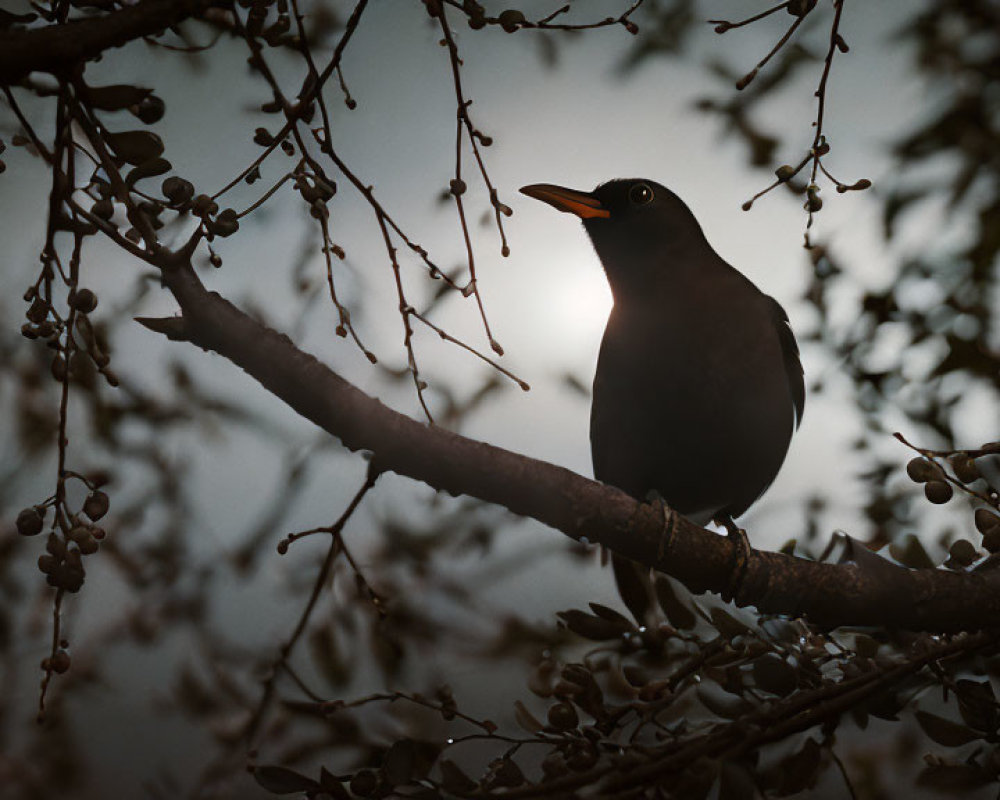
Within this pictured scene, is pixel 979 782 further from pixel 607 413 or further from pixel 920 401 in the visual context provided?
pixel 607 413

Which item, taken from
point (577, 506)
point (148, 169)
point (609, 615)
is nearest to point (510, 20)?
point (148, 169)

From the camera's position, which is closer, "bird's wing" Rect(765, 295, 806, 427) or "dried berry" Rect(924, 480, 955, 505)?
"dried berry" Rect(924, 480, 955, 505)

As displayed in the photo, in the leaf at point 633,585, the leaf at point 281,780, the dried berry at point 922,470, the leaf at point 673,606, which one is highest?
the dried berry at point 922,470

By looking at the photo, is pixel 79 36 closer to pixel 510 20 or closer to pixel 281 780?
pixel 510 20

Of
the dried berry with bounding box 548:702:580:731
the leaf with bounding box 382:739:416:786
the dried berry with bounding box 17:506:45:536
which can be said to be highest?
the dried berry with bounding box 17:506:45:536

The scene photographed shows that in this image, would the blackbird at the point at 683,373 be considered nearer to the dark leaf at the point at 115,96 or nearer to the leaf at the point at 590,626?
the leaf at the point at 590,626

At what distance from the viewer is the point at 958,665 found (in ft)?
Result: 3.27

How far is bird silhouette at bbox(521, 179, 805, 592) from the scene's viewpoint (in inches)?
60.6

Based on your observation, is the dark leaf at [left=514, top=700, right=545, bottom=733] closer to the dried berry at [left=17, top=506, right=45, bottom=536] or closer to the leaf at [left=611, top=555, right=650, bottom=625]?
the leaf at [left=611, top=555, right=650, bottom=625]

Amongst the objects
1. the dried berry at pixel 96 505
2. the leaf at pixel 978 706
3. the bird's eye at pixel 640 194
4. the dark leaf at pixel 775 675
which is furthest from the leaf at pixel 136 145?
the bird's eye at pixel 640 194

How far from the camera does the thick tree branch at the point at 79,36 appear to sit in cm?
80

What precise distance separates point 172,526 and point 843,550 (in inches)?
41.0

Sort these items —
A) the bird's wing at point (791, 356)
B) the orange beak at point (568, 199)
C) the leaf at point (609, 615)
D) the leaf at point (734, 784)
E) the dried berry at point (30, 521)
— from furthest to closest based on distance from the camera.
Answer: the bird's wing at point (791, 356) < the orange beak at point (568, 199) < the leaf at point (609, 615) < the dried berry at point (30, 521) < the leaf at point (734, 784)

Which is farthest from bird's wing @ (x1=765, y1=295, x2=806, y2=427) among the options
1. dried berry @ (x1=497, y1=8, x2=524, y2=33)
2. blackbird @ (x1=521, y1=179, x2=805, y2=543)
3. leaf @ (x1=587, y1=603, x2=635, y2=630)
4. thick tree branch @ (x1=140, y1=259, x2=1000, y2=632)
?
dried berry @ (x1=497, y1=8, x2=524, y2=33)
